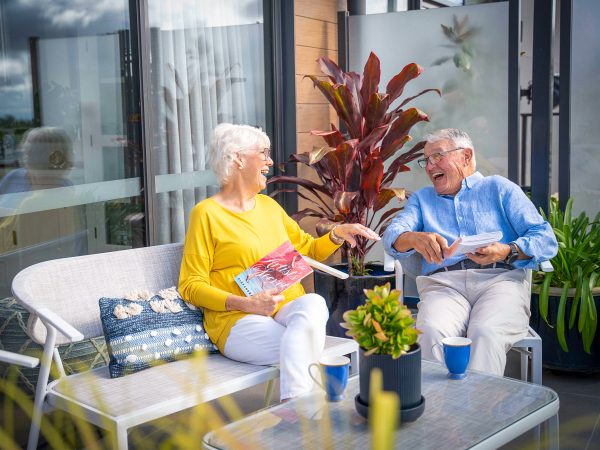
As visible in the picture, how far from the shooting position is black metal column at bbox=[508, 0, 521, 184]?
4.36 metres

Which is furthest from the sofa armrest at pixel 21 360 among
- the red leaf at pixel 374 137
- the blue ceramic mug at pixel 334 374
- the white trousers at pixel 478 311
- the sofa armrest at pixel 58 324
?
the red leaf at pixel 374 137

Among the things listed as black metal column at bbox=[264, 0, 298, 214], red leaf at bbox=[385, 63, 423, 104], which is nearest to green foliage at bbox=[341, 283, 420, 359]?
red leaf at bbox=[385, 63, 423, 104]

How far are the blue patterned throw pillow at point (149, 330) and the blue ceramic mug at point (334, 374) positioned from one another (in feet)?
2.32

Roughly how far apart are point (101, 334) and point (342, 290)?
63.8 inches

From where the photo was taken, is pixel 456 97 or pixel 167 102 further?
pixel 456 97

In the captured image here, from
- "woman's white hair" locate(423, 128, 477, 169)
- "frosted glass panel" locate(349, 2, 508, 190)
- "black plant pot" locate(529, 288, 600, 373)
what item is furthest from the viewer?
"frosted glass panel" locate(349, 2, 508, 190)

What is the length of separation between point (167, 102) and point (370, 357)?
2250 millimetres

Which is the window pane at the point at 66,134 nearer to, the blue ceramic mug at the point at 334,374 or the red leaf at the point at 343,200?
the red leaf at the point at 343,200

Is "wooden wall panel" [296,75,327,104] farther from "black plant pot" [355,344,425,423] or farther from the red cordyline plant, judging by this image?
"black plant pot" [355,344,425,423]

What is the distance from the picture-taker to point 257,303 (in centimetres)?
267

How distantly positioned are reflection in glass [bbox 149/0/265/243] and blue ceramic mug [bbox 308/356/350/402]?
74.4 inches

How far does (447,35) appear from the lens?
15.3 ft

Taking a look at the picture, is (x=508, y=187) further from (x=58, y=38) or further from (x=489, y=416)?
(x=58, y=38)

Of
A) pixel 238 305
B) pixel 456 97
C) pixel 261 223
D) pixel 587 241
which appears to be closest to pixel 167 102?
pixel 261 223
